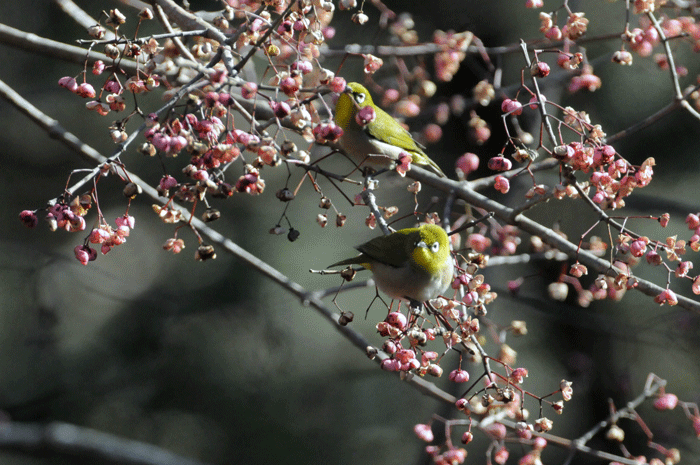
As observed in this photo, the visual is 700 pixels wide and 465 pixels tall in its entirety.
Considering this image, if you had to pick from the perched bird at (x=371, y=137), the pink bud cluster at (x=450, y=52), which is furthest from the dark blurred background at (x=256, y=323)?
the perched bird at (x=371, y=137)

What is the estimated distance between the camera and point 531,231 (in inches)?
67.5

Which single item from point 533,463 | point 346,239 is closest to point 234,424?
point 346,239

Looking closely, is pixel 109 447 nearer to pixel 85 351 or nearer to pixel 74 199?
pixel 85 351

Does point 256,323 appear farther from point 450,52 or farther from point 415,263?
point 415,263

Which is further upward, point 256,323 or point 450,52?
point 450,52

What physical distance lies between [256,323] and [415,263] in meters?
2.49

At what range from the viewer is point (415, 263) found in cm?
169

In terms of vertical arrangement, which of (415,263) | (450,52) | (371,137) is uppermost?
(450,52)

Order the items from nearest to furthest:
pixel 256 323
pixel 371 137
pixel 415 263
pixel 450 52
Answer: pixel 415 263, pixel 371 137, pixel 450 52, pixel 256 323

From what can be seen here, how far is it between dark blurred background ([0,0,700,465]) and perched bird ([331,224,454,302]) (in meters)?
1.98

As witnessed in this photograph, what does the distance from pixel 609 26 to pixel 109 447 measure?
394 centimetres

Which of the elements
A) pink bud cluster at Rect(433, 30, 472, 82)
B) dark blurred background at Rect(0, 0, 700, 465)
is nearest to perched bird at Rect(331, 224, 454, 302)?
pink bud cluster at Rect(433, 30, 472, 82)

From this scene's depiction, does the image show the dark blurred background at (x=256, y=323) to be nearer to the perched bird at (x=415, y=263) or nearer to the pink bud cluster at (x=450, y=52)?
the pink bud cluster at (x=450, y=52)

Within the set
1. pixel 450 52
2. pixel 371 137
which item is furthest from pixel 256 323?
pixel 450 52
